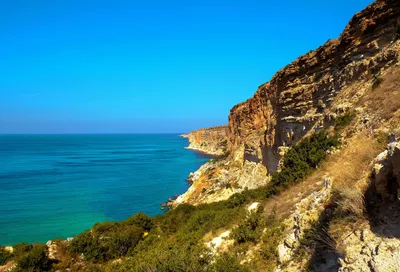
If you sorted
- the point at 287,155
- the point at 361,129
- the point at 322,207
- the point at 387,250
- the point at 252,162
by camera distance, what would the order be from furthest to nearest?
the point at 252,162, the point at 287,155, the point at 361,129, the point at 322,207, the point at 387,250

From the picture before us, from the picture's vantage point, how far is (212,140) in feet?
381

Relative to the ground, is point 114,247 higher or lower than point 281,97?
lower

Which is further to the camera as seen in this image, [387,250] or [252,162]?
[252,162]

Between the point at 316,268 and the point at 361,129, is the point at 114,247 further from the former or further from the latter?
the point at 361,129

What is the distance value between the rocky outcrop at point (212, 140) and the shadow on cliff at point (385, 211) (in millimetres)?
93338

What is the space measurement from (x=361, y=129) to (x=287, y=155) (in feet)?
12.5

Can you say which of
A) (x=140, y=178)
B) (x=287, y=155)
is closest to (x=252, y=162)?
(x=287, y=155)

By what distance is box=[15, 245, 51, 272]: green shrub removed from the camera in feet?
44.0

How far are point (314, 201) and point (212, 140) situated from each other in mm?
108117

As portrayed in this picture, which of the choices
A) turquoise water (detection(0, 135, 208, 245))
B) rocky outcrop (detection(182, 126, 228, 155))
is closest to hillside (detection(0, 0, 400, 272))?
turquoise water (detection(0, 135, 208, 245))

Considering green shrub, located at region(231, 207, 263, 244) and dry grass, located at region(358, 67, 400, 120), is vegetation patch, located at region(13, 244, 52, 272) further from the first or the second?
dry grass, located at region(358, 67, 400, 120)

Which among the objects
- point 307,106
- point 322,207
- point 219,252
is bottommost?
point 219,252

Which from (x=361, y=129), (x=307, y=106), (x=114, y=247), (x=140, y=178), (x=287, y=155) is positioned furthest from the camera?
(x=140, y=178)

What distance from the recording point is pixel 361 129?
10.8 m
